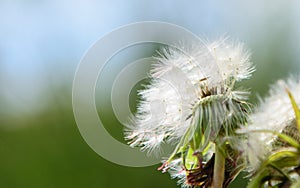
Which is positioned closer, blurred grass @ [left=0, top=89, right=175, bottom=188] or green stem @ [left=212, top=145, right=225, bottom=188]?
green stem @ [left=212, top=145, right=225, bottom=188]

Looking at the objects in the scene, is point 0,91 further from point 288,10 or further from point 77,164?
point 288,10

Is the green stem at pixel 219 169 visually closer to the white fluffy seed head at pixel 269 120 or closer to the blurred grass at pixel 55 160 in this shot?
the white fluffy seed head at pixel 269 120

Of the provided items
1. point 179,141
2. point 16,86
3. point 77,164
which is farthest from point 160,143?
point 16,86

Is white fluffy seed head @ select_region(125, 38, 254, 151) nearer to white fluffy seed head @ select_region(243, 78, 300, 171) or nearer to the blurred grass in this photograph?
white fluffy seed head @ select_region(243, 78, 300, 171)

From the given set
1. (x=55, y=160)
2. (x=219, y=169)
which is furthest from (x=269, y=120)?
(x=55, y=160)

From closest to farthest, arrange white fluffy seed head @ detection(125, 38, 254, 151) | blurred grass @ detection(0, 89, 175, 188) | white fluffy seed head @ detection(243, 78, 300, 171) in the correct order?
1. white fluffy seed head @ detection(243, 78, 300, 171)
2. white fluffy seed head @ detection(125, 38, 254, 151)
3. blurred grass @ detection(0, 89, 175, 188)

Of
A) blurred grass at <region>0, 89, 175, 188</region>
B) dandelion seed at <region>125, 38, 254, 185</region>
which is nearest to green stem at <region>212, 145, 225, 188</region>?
dandelion seed at <region>125, 38, 254, 185</region>
